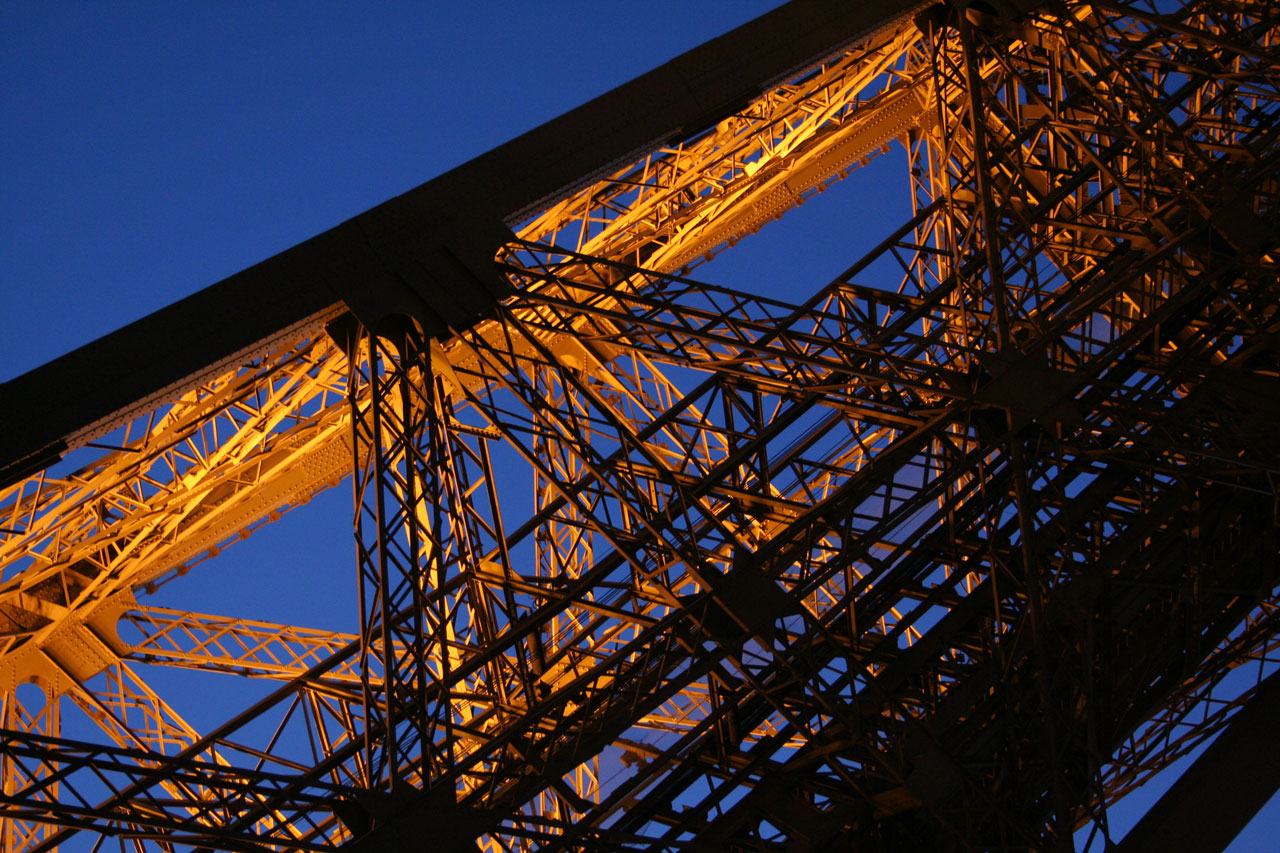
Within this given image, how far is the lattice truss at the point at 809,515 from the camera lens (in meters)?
14.6

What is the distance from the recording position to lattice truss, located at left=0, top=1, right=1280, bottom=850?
14.6 m

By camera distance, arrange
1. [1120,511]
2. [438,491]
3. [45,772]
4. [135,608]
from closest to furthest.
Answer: [438,491]
[1120,511]
[135,608]
[45,772]

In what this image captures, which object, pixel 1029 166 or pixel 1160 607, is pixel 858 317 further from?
pixel 1160 607

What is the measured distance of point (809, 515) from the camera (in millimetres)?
14984

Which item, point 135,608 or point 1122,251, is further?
point 135,608

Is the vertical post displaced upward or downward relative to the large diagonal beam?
downward

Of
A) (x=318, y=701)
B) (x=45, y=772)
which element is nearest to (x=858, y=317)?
(x=318, y=701)

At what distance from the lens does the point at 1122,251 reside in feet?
59.4

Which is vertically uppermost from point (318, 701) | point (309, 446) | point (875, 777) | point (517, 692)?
point (309, 446)

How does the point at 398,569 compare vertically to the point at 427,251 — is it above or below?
below

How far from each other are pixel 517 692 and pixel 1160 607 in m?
6.82

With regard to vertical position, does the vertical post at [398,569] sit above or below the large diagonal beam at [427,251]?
below

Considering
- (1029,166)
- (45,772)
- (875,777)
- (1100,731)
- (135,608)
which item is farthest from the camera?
(45,772)

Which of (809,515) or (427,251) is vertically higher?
(427,251)
